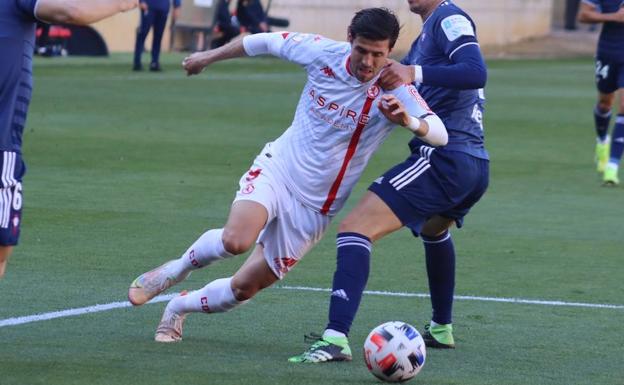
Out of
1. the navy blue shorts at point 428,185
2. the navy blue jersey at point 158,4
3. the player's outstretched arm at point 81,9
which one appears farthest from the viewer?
the navy blue jersey at point 158,4

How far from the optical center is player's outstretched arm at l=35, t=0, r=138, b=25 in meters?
6.09

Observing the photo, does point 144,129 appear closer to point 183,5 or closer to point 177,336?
point 177,336

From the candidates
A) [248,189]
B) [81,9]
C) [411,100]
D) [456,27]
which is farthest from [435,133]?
[81,9]

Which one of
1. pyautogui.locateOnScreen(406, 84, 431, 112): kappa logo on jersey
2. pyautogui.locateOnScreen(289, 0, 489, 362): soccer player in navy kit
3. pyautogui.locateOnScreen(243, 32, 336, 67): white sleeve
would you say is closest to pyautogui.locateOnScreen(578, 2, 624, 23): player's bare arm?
pyautogui.locateOnScreen(289, 0, 489, 362): soccer player in navy kit

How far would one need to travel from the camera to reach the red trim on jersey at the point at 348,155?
7.27m

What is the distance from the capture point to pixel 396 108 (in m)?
6.76

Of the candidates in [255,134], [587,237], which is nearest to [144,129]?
[255,134]

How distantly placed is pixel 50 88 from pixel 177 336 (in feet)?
54.8

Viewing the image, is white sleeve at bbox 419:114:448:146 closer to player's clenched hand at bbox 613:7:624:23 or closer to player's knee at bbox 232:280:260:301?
player's knee at bbox 232:280:260:301

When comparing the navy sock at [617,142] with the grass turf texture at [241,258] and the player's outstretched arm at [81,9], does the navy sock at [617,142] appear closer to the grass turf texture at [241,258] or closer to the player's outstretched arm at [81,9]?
the grass turf texture at [241,258]

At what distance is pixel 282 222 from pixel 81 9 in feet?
5.92

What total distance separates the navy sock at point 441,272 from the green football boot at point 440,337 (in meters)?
0.06

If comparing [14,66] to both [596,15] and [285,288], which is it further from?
[596,15]

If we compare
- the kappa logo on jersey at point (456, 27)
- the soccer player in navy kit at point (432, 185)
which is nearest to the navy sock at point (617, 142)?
the soccer player in navy kit at point (432, 185)
